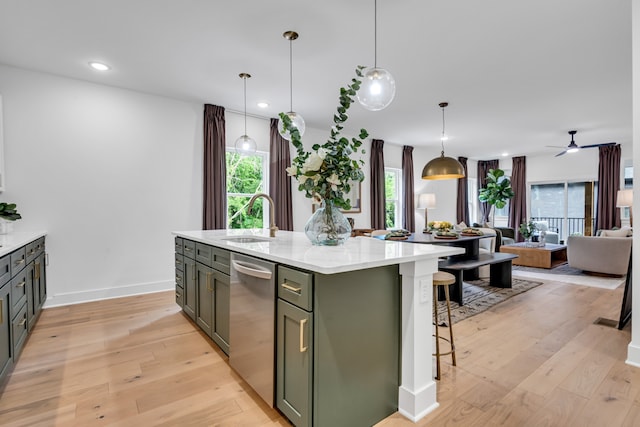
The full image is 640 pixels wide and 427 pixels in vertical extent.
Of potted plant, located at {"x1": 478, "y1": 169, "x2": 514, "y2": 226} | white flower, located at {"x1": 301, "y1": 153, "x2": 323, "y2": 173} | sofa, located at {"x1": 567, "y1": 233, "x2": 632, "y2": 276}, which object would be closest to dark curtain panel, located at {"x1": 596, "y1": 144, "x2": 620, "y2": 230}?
potted plant, located at {"x1": 478, "y1": 169, "x2": 514, "y2": 226}

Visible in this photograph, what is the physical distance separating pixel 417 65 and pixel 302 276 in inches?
115

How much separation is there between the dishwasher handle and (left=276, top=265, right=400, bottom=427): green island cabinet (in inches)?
4.4

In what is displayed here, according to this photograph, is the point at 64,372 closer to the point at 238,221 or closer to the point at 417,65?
the point at 238,221

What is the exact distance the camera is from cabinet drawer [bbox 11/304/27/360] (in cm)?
222

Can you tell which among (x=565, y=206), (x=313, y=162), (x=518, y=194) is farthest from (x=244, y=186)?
(x=565, y=206)

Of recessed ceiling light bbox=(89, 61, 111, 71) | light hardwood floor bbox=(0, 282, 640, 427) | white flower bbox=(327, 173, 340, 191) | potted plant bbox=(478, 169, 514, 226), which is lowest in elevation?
light hardwood floor bbox=(0, 282, 640, 427)

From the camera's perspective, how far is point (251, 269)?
71.8 inches

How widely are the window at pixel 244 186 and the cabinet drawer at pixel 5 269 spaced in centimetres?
298

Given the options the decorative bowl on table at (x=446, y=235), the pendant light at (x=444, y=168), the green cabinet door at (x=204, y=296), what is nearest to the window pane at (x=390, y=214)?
the pendant light at (x=444, y=168)

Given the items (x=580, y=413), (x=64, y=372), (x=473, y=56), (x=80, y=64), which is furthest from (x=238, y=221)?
(x=580, y=413)

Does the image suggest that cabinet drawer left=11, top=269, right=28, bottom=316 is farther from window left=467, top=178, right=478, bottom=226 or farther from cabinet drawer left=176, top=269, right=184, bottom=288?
window left=467, top=178, right=478, bottom=226

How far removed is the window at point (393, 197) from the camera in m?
7.42

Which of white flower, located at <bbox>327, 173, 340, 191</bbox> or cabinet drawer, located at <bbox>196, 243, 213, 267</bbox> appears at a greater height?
white flower, located at <bbox>327, 173, 340, 191</bbox>

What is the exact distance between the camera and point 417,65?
343 centimetres
